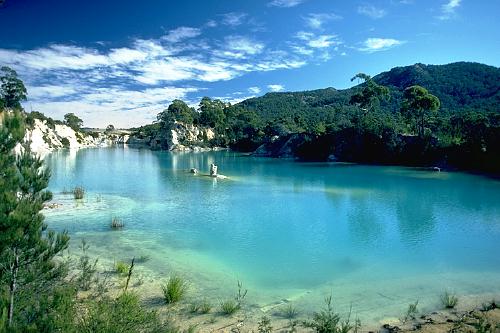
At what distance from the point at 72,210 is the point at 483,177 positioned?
40276 millimetres

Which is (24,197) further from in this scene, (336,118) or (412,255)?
(336,118)

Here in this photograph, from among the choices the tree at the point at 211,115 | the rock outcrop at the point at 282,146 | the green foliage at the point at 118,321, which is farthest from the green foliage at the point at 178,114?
the green foliage at the point at 118,321

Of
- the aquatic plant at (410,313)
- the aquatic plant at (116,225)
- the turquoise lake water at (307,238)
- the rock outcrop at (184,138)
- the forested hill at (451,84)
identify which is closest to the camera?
the aquatic plant at (410,313)

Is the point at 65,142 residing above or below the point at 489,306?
above

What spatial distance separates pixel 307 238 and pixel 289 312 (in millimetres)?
8461

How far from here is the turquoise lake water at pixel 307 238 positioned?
40.1ft

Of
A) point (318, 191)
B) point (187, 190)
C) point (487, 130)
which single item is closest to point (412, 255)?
point (318, 191)

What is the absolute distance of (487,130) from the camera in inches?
1986

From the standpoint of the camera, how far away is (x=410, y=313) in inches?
400

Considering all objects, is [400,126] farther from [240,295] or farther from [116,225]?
[240,295]

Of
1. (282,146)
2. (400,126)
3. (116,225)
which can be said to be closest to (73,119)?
(282,146)

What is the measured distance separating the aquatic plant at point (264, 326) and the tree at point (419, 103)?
5906cm

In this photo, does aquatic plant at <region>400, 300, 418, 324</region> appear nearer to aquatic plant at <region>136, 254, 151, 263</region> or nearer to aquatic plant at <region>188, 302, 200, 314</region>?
aquatic plant at <region>188, 302, 200, 314</region>

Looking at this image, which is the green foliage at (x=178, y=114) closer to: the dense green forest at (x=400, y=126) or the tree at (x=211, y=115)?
the dense green forest at (x=400, y=126)
